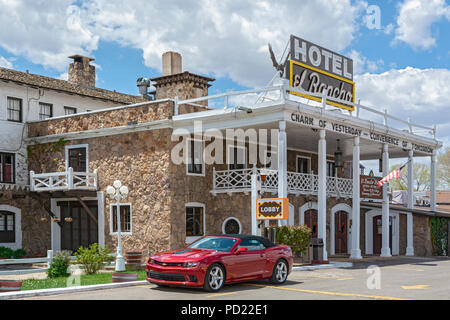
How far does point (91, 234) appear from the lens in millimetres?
26391

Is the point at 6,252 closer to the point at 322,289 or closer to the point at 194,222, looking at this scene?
the point at 194,222

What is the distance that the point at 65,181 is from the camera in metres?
25.9

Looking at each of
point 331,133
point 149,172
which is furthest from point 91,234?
point 331,133

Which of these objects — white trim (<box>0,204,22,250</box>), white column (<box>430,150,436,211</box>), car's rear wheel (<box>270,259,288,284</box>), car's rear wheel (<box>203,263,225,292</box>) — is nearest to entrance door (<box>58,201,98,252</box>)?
white trim (<box>0,204,22,250</box>)

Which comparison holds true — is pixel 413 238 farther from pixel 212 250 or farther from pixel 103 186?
pixel 212 250

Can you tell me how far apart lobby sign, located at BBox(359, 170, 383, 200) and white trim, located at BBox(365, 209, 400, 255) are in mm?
3108

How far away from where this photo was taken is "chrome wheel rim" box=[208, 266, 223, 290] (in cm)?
1316

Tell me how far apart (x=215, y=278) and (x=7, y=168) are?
18058mm

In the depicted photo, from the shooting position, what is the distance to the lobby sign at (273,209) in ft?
64.8

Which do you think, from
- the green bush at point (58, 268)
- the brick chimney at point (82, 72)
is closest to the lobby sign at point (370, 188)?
the green bush at point (58, 268)

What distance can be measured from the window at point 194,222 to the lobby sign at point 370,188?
24.6 ft

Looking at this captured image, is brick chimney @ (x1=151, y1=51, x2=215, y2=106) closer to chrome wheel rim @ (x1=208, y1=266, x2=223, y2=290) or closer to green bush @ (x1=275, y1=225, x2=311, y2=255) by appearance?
green bush @ (x1=275, y1=225, x2=311, y2=255)

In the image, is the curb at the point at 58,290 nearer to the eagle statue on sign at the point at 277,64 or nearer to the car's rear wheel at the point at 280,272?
the car's rear wheel at the point at 280,272

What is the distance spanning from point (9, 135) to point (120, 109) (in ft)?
21.1
